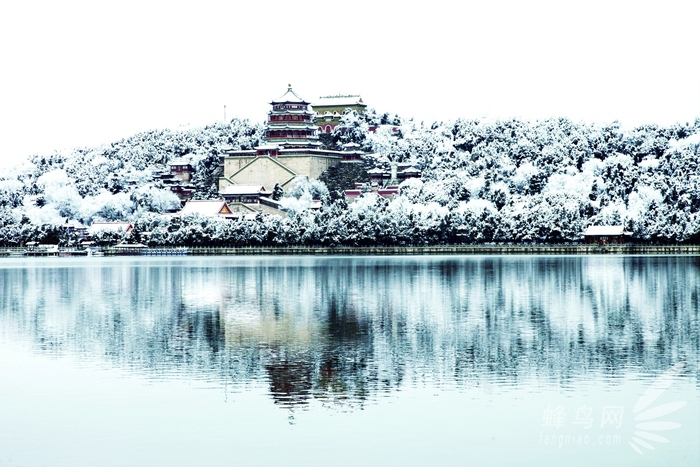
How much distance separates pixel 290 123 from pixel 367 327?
85.3m

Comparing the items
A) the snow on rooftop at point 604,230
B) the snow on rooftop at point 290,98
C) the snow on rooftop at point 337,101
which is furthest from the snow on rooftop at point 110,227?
the snow on rooftop at point 604,230

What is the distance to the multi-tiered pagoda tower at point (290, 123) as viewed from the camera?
112m

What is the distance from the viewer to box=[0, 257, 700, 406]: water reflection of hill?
2075cm

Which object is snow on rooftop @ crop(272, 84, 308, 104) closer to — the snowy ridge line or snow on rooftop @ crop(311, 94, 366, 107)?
snow on rooftop @ crop(311, 94, 366, 107)

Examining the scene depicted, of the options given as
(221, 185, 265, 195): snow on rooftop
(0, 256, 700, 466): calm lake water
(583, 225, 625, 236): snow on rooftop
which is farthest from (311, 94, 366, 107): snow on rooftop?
(0, 256, 700, 466): calm lake water

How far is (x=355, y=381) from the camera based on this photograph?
19.6 m

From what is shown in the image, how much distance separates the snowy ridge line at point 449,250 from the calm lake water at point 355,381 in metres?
45.9

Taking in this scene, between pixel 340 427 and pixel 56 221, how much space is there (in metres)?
99.5

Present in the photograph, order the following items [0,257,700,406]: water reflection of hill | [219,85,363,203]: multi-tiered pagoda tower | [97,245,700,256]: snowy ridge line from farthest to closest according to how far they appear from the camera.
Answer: [219,85,363,203]: multi-tiered pagoda tower
[97,245,700,256]: snowy ridge line
[0,257,700,406]: water reflection of hill

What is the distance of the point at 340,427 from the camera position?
15977 millimetres

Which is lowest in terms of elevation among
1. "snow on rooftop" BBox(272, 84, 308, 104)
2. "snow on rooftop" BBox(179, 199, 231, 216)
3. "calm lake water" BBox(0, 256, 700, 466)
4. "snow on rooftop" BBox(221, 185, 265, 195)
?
"calm lake water" BBox(0, 256, 700, 466)

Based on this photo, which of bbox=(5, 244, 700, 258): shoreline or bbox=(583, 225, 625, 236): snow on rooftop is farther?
bbox=(583, 225, 625, 236): snow on rooftop

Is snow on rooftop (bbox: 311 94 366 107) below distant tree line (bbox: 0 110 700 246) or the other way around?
the other way around

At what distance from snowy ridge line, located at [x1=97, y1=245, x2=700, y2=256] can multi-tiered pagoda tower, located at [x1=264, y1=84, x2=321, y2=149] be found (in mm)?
19643
